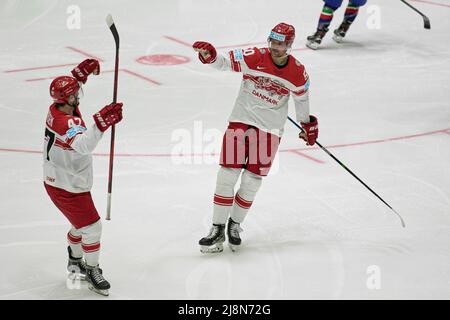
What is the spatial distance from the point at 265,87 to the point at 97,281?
1.44 metres

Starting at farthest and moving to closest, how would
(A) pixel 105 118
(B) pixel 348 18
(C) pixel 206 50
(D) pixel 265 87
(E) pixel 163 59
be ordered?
(B) pixel 348 18 < (E) pixel 163 59 < (D) pixel 265 87 < (C) pixel 206 50 < (A) pixel 105 118

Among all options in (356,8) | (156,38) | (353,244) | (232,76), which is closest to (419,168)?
(353,244)

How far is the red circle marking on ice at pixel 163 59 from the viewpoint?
28.5ft

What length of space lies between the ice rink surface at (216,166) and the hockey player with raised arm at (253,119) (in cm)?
32

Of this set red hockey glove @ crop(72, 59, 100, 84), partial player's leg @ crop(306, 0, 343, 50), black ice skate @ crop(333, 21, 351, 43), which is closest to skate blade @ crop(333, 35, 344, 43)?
black ice skate @ crop(333, 21, 351, 43)

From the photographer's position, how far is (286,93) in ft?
15.2

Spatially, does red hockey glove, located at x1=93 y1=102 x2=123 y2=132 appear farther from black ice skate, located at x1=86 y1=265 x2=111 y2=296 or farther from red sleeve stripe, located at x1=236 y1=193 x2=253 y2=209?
red sleeve stripe, located at x1=236 y1=193 x2=253 y2=209

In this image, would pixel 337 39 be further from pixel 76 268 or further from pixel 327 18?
pixel 76 268

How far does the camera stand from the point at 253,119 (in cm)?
464

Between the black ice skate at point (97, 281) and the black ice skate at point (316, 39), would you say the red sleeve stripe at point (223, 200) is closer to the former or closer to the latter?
the black ice skate at point (97, 281)

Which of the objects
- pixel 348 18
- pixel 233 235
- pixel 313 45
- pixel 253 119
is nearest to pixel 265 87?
pixel 253 119

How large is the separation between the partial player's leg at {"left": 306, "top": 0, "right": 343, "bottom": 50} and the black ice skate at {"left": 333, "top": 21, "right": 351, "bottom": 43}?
22cm

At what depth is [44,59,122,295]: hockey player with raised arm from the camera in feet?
12.7
